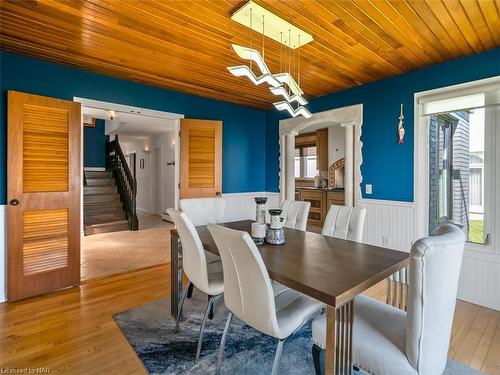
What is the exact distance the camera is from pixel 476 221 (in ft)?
9.12

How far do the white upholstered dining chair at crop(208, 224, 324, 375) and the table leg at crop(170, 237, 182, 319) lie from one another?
0.79 m

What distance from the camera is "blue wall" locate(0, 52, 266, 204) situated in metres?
2.75

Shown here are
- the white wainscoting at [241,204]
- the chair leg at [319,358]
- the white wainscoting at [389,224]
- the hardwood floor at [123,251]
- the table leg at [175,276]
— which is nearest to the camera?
the chair leg at [319,358]

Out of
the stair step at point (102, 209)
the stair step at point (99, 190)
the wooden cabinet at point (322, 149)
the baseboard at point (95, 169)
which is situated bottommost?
the stair step at point (102, 209)

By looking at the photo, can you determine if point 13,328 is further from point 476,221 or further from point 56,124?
point 476,221

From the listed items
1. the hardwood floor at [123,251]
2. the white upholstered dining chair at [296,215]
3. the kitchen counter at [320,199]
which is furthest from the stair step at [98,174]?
the white upholstered dining chair at [296,215]

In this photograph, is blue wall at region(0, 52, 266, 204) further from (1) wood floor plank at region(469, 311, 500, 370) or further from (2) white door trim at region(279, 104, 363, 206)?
(1) wood floor plank at region(469, 311, 500, 370)

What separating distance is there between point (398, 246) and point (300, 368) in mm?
2171

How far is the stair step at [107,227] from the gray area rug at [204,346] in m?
3.76

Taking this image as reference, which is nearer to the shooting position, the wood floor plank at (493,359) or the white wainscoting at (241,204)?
the wood floor plank at (493,359)

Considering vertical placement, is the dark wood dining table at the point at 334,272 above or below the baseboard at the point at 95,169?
below

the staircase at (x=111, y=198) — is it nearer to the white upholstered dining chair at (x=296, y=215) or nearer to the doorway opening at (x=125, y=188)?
the doorway opening at (x=125, y=188)

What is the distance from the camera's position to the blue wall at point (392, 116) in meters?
2.85

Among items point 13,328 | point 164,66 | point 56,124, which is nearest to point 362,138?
point 164,66
